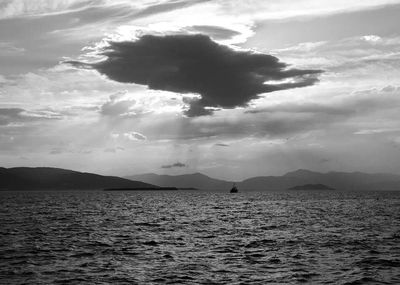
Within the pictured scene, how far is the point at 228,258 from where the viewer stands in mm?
43812

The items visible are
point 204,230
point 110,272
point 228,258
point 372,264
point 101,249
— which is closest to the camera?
point 110,272

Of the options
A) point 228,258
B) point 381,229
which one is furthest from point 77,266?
point 381,229

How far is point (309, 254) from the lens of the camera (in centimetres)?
4631

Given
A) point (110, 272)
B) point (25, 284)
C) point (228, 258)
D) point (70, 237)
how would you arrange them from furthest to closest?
point (70, 237), point (228, 258), point (110, 272), point (25, 284)

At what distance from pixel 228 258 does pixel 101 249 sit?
1386cm

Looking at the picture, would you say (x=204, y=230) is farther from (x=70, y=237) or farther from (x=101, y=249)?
(x=101, y=249)

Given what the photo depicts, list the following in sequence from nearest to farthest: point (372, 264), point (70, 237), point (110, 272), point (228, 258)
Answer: point (110, 272), point (372, 264), point (228, 258), point (70, 237)

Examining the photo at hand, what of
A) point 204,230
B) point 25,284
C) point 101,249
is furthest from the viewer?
point 204,230

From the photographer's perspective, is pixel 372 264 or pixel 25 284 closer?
pixel 25 284

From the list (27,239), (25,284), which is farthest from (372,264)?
(27,239)

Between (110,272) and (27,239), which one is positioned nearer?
(110,272)

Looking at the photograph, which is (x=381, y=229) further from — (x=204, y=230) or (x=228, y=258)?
(x=228, y=258)

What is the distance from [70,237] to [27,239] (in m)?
5.25

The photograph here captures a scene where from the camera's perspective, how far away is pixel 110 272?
121ft
